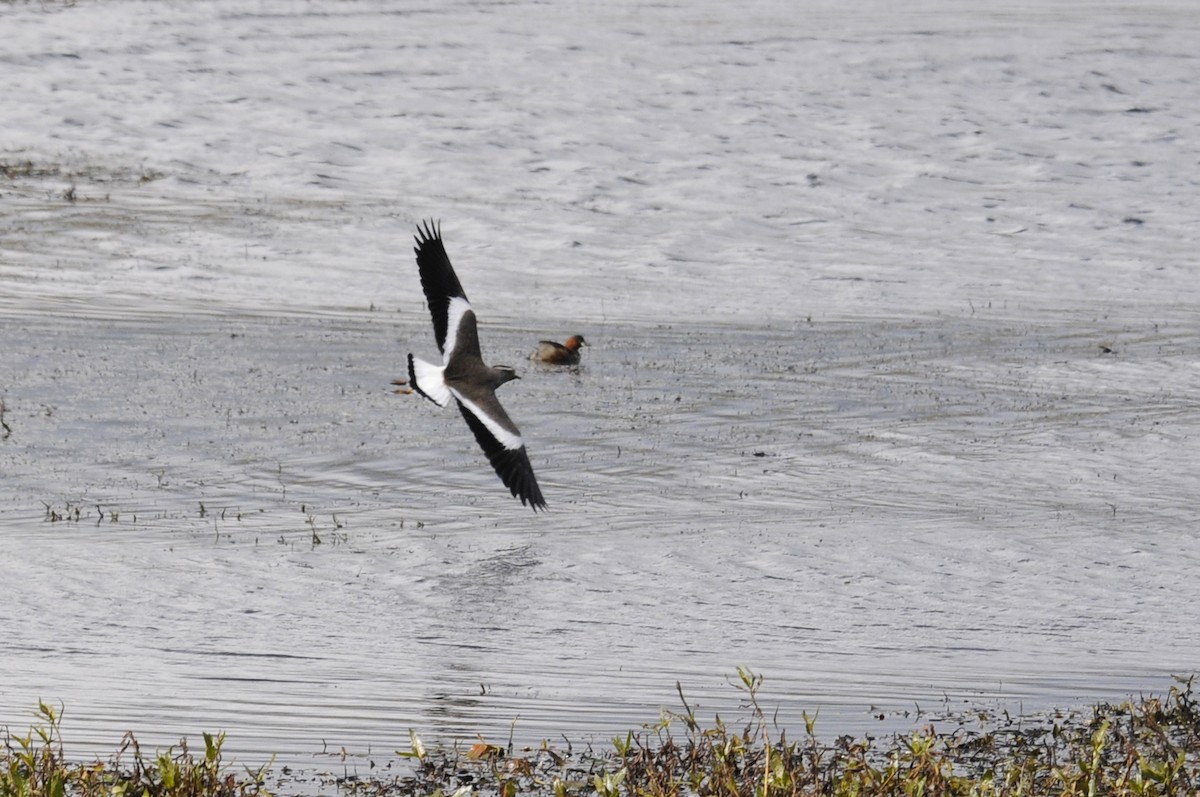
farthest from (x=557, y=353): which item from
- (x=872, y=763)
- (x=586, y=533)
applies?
(x=872, y=763)

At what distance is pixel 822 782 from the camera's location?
5637 mm

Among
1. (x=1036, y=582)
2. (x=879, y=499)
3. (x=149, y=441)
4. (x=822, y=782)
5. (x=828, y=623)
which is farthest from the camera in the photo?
(x=149, y=441)

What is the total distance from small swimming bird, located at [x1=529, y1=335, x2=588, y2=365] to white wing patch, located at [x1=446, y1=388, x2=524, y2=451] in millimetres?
4649

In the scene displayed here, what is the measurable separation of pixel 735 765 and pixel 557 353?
26.9ft

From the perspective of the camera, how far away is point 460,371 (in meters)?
9.30

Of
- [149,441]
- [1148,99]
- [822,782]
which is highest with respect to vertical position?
[1148,99]

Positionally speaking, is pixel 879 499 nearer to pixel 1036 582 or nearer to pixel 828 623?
pixel 1036 582

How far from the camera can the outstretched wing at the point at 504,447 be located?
8.52 meters

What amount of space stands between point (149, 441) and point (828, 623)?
193 inches

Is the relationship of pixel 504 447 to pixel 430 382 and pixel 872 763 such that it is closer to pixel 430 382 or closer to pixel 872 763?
pixel 430 382

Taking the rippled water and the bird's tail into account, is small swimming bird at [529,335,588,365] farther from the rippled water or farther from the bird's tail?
the bird's tail

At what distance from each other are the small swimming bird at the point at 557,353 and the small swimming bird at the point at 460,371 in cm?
409

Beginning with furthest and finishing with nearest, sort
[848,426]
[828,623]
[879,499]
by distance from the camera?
[848,426], [879,499], [828,623]

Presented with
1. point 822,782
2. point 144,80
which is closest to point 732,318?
point 822,782
